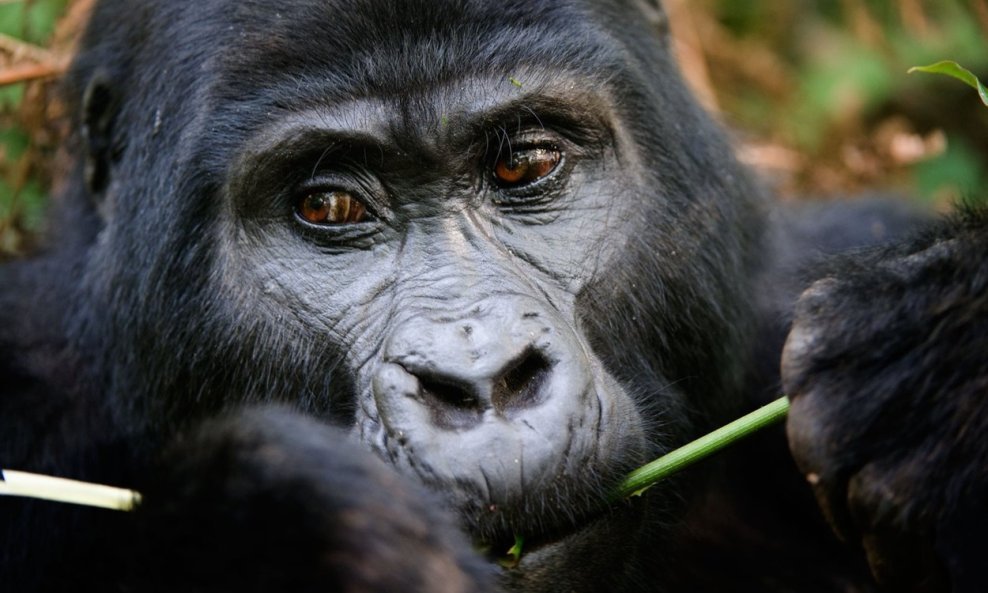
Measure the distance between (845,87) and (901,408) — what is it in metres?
4.85

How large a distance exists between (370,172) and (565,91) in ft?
1.91

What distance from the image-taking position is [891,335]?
2564 mm

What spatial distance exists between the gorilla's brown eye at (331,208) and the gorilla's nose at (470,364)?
18.1 inches

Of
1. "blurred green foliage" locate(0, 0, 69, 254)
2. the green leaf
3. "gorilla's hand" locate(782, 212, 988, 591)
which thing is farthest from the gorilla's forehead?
"blurred green foliage" locate(0, 0, 69, 254)

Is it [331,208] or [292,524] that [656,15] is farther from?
[292,524]

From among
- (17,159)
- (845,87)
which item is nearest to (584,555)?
(17,159)

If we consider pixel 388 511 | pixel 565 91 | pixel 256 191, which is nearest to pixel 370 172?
pixel 256 191

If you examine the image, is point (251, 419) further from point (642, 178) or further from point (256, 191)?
point (642, 178)

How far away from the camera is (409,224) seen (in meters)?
3.19

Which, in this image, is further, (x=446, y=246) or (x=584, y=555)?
(x=446, y=246)

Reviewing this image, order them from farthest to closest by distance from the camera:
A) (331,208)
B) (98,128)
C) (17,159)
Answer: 1. (17,159)
2. (98,128)
3. (331,208)

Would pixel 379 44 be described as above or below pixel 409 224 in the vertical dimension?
above

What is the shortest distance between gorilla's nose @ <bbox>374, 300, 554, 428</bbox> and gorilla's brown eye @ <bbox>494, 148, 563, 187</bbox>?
56 centimetres

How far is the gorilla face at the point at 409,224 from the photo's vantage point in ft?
9.62
